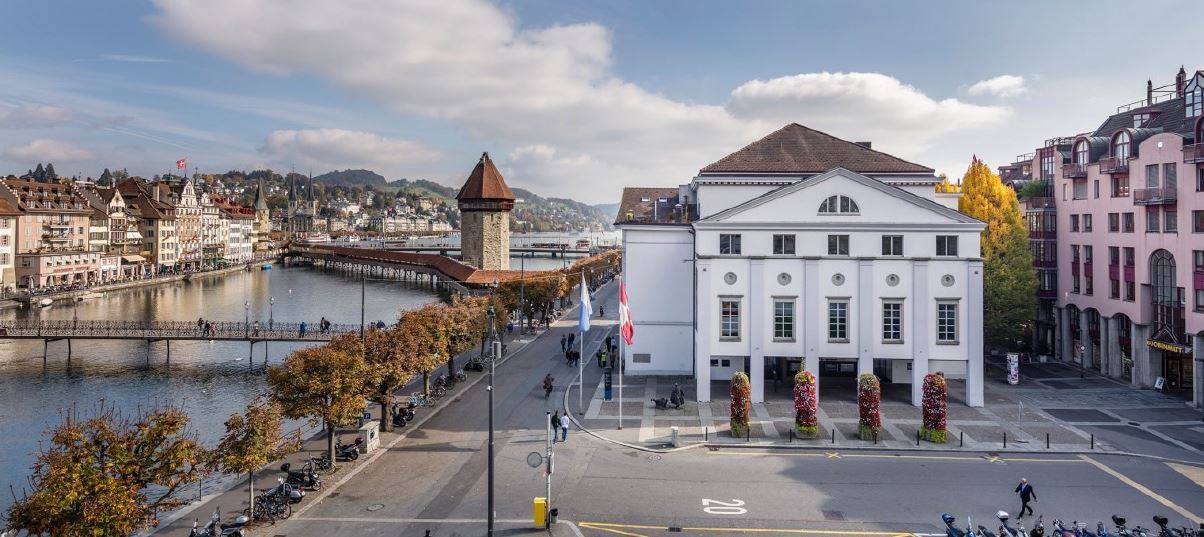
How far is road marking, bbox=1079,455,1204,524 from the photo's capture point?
76.3 ft

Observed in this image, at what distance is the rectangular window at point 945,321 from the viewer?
38.1m

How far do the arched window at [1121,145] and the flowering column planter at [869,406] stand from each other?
28499 millimetres

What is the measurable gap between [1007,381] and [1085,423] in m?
10.1

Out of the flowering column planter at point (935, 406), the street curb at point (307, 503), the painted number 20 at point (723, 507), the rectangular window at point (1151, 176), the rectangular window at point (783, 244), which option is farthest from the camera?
the rectangular window at point (1151, 176)

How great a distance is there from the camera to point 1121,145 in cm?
4562

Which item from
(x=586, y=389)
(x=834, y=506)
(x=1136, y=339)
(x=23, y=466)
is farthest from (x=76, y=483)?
(x=1136, y=339)

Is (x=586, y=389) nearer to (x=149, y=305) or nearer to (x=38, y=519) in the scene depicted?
(x=38, y=519)

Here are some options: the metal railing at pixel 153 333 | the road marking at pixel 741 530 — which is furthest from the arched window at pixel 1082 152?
the metal railing at pixel 153 333

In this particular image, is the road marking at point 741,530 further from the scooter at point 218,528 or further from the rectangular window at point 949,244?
the rectangular window at point 949,244

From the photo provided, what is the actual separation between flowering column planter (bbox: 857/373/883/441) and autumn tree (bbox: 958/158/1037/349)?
22865mm

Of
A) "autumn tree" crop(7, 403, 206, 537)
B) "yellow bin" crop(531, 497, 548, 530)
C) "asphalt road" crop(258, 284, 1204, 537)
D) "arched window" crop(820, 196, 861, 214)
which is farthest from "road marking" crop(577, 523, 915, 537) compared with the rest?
"arched window" crop(820, 196, 861, 214)

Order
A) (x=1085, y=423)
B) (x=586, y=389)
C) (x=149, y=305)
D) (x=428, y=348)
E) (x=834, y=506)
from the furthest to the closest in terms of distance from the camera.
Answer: (x=149, y=305), (x=586, y=389), (x=428, y=348), (x=1085, y=423), (x=834, y=506)

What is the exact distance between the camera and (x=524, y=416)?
35.8 metres

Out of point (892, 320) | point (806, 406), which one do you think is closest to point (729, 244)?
point (892, 320)
